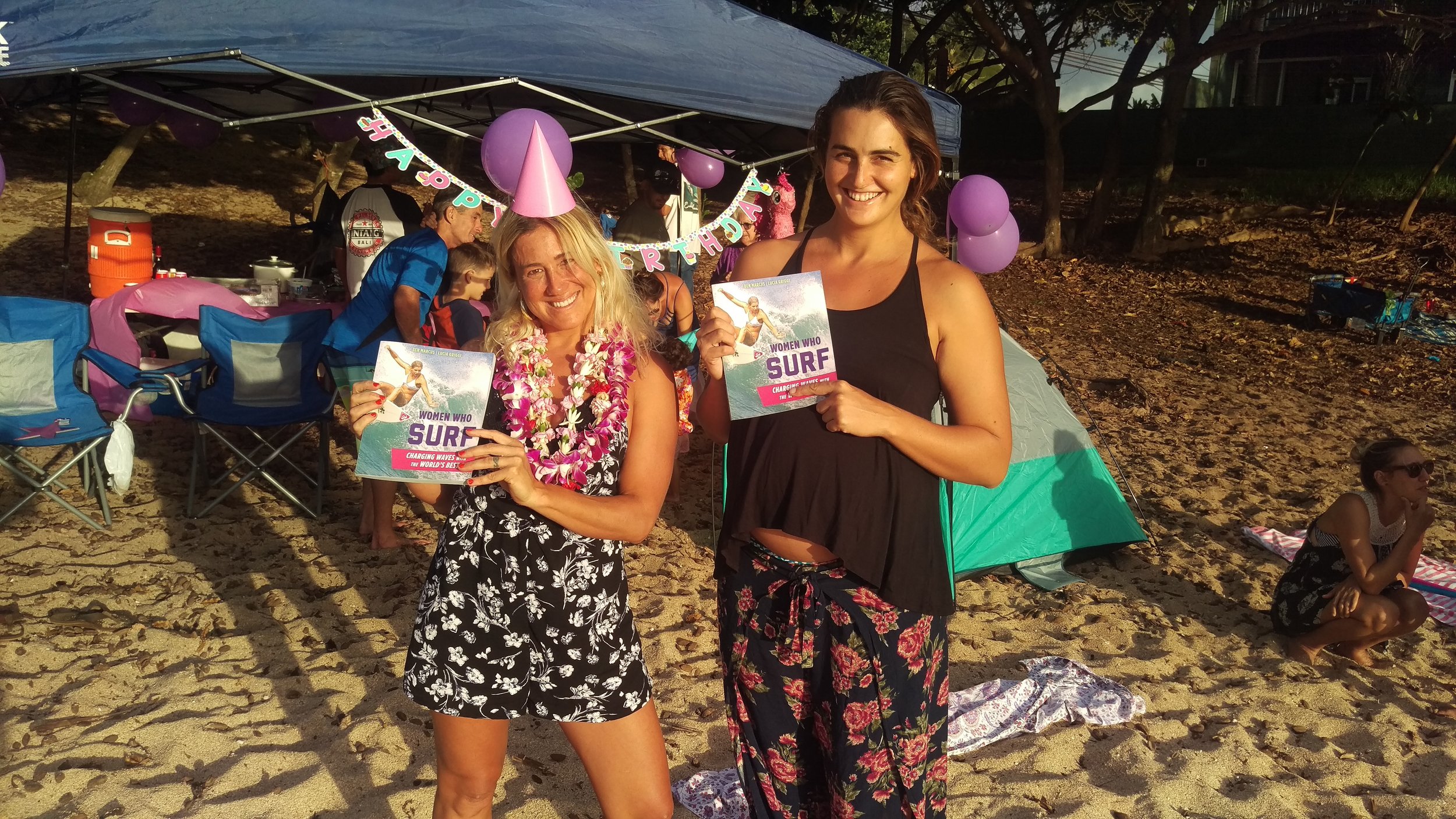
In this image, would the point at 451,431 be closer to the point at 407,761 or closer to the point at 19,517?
the point at 407,761

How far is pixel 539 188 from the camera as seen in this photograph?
1979mm

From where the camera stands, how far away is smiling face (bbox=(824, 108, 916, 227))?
1.79m

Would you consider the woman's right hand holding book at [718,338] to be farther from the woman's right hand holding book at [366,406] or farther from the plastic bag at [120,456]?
the plastic bag at [120,456]

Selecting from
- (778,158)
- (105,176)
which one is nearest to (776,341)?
(778,158)

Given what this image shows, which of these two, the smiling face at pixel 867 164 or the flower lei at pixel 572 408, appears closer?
the smiling face at pixel 867 164

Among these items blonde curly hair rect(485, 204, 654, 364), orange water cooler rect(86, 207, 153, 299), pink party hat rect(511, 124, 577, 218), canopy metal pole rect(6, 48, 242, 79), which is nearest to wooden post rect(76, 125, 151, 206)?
orange water cooler rect(86, 207, 153, 299)

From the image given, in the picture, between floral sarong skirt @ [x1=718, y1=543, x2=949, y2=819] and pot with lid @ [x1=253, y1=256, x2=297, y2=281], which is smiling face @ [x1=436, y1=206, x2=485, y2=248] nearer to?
pot with lid @ [x1=253, y1=256, x2=297, y2=281]

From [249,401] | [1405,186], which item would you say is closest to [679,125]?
[249,401]

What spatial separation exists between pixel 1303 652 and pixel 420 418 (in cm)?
413

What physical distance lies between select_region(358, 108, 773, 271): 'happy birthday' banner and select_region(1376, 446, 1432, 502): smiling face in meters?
3.05

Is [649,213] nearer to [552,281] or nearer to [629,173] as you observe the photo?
[552,281]

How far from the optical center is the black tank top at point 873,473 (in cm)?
182

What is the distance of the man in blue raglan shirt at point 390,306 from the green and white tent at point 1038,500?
2.65 meters

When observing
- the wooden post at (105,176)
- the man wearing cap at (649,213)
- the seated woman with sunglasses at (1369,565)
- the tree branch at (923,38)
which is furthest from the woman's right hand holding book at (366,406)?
the tree branch at (923,38)
